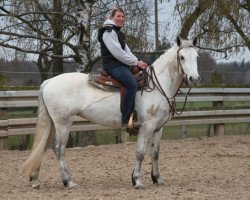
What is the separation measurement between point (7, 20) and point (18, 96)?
1983 millimetres

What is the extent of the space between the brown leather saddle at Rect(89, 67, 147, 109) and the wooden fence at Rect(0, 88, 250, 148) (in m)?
3.90

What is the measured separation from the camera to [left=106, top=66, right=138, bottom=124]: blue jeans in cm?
682

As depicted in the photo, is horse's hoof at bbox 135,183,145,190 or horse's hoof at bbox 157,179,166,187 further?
horse's hoof at bbox 157,179,166,187

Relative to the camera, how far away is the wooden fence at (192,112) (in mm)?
10602

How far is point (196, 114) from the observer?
1284 cm

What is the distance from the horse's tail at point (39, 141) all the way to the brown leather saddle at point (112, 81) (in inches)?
28.9

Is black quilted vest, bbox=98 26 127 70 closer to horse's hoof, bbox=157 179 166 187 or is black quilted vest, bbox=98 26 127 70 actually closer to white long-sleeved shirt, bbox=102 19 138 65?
white long-sleeved shirt, bbox=102 19 138 65

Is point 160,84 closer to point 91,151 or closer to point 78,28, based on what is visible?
point 91,151

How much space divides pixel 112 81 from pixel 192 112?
6041 millimetres

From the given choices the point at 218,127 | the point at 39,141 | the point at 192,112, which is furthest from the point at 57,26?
the point at 39,141

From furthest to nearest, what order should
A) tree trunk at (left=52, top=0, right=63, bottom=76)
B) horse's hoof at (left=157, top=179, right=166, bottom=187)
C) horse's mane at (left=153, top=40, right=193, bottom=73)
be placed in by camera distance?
tree trunk at (left=52, top=0, right=63, bottom=76)
horse's hoof at (left=157, top=179, right=166, bottom=187)
horse's mane at (left=153, top=40, right=193, bottom=73)

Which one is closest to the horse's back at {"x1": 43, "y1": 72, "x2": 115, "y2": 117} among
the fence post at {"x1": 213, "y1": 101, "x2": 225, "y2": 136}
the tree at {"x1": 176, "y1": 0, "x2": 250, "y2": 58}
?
the tree at {"x1": 176, "y1": 0, "x2": 250, "y2": 58}

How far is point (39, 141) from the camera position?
23.4 feet

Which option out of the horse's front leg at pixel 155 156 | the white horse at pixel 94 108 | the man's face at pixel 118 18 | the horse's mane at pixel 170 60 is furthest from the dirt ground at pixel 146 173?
the man's face at pixel 118 18
